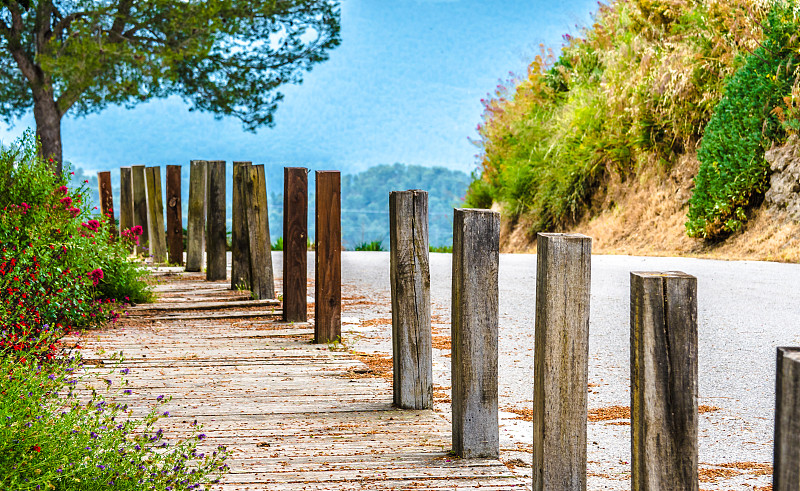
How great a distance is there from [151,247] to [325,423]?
8.05 meters

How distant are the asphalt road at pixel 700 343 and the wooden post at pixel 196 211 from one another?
2062mm

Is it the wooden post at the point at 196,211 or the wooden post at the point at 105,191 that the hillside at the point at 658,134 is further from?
the wooden post at the point at 105,191

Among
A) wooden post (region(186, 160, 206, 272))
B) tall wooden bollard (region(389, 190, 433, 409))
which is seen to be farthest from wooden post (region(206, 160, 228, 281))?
tall wooden bollard (region(389, 190, 433, 409))

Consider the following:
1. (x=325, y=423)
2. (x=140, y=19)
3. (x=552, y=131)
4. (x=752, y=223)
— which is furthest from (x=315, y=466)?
(x=140, y=19)

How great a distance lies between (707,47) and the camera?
13.2 meters

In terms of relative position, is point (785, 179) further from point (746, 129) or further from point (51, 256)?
point (51, 256)

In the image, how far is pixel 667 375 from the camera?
2.03 m

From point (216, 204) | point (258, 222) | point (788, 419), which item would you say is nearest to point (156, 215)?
point (216, 204)

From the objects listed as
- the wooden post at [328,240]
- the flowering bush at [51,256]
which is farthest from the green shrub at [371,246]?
the wooden post at [328,240]

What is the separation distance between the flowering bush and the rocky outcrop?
363 inches

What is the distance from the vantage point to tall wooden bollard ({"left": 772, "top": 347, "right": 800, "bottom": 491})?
1.53 m

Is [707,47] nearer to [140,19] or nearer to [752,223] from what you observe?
[752,223]

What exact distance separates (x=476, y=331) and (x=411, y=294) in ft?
2.53

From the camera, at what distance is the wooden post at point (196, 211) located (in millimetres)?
9289
